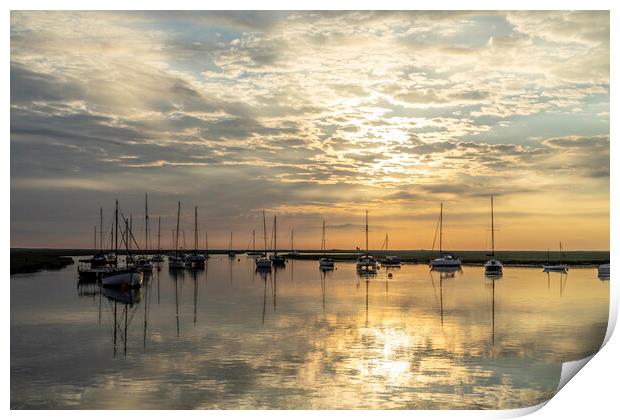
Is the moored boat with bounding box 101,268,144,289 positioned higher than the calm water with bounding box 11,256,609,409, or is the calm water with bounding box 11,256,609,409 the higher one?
the moored boat with bounding box 101,268,144,289

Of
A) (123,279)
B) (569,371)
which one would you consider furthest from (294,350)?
(123,279)

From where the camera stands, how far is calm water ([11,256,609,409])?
47.2 ft

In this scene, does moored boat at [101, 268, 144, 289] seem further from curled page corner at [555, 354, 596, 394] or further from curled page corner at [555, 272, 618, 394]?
curled page corner at [555, 272, 618, 394]

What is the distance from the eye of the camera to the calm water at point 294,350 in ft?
47.2

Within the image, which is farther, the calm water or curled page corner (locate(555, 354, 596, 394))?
curled page corner (locate(555, 354, 596, 394))

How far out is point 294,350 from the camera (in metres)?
19.5
